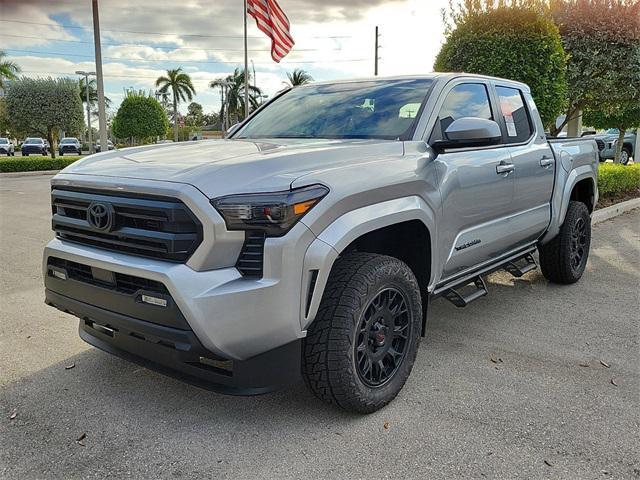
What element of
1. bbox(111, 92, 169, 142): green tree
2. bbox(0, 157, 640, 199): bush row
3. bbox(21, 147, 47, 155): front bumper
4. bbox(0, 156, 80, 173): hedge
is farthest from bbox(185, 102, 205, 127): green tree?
bbox(0, 157, 640, 199): bush row

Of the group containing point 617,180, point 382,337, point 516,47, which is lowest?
point 382,337

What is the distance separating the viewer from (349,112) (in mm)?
3775

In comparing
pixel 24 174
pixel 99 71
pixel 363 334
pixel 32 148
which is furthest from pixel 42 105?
pixel 363 334

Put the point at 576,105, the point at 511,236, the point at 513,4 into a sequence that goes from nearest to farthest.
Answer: the point at 511,236
the point at 513,4
the point at 576,105

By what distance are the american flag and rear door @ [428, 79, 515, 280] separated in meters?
11.0

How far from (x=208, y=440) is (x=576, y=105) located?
10.2 meters

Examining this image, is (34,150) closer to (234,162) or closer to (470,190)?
(470,190)

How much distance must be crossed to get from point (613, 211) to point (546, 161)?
235 inches

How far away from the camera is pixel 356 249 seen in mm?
3193

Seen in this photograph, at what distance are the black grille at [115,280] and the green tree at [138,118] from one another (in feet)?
104

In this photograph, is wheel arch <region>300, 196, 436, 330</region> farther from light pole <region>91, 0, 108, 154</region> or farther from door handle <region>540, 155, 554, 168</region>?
light pole <region>91, 0, 108, 154</region>

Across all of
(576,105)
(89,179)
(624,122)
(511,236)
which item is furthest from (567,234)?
(624,122)

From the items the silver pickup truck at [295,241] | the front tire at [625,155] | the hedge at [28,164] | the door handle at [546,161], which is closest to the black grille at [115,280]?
the silver pickup truck at [295,241]

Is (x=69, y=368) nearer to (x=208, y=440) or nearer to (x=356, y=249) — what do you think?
(x=208, y=440)
